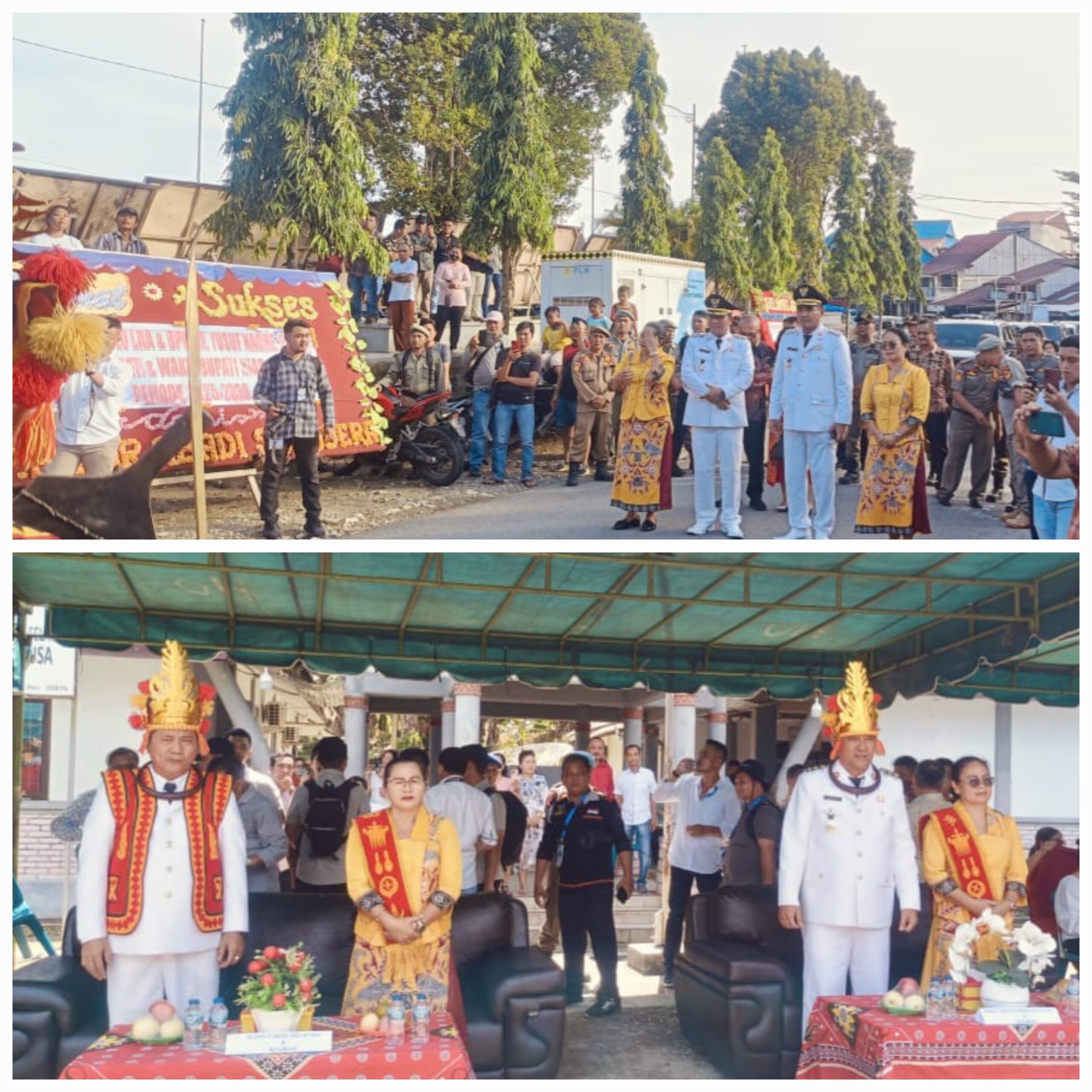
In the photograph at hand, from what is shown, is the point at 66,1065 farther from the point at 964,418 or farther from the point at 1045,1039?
the point at 964,418

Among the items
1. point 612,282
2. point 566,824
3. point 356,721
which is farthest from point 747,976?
point 612,282

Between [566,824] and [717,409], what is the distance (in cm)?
279

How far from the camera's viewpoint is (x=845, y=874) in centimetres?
548

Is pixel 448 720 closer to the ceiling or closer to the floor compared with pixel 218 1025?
closer to the floor

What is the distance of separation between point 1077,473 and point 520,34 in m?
10.1

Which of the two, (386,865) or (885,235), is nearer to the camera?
(386,865)

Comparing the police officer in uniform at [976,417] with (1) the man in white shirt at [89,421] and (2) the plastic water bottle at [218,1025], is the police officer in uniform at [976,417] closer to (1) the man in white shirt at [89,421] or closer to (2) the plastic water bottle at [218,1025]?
(1) the man in white shirt at [89,421]

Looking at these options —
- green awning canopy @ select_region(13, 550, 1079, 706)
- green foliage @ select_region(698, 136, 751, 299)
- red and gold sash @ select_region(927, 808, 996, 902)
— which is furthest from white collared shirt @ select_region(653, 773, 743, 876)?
green foliage @ select_region(698, 136, 751, 299)

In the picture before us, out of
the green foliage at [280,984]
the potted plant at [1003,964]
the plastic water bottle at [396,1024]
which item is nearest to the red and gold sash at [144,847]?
the green foliage at [280,984]

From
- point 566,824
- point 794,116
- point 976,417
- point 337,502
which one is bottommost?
point 566,824

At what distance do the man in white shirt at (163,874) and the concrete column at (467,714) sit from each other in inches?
414

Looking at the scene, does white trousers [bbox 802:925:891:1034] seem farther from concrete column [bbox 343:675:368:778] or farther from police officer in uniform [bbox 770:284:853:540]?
concrete column [bbox 343:675:368:778]

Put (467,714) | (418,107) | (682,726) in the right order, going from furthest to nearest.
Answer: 1. (418,107)
2. (467,714)
3. (682,726)

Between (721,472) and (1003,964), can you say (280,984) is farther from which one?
(721,472)
